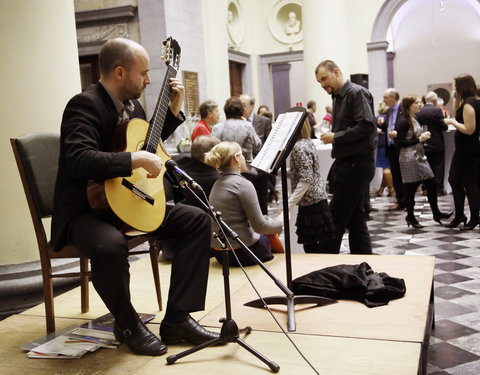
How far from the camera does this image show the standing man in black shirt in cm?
446

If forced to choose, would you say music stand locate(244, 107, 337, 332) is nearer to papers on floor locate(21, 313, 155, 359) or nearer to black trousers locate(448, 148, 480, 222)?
papers on floor locate(21, 313, 155, 359)

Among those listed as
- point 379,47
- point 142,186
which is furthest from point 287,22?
point 142,186

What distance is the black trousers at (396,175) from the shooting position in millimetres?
8016

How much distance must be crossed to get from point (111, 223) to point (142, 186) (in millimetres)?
231

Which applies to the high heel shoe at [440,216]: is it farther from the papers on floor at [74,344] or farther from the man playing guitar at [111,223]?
the papers on floor at [74,344]

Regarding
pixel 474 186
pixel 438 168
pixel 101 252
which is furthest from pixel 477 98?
pixel 101 252

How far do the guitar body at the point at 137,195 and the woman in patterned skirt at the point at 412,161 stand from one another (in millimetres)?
4421

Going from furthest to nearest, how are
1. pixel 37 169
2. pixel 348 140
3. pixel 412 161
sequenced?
pixel 412 161 → pixel 348 140 → pixel 37 169

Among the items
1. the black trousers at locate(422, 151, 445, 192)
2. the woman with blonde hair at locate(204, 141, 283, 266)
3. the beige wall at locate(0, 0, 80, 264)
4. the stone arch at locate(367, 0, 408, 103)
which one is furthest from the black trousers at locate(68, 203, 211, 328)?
the stone arch at locate(367, 0, 408, 103)

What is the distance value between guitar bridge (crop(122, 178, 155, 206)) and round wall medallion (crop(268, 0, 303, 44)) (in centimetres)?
1334

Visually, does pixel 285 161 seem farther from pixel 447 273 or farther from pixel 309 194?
pixel 447 273

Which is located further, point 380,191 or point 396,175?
point 380,191

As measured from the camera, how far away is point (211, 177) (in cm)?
471

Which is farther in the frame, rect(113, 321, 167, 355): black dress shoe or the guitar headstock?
the guitar headstock
